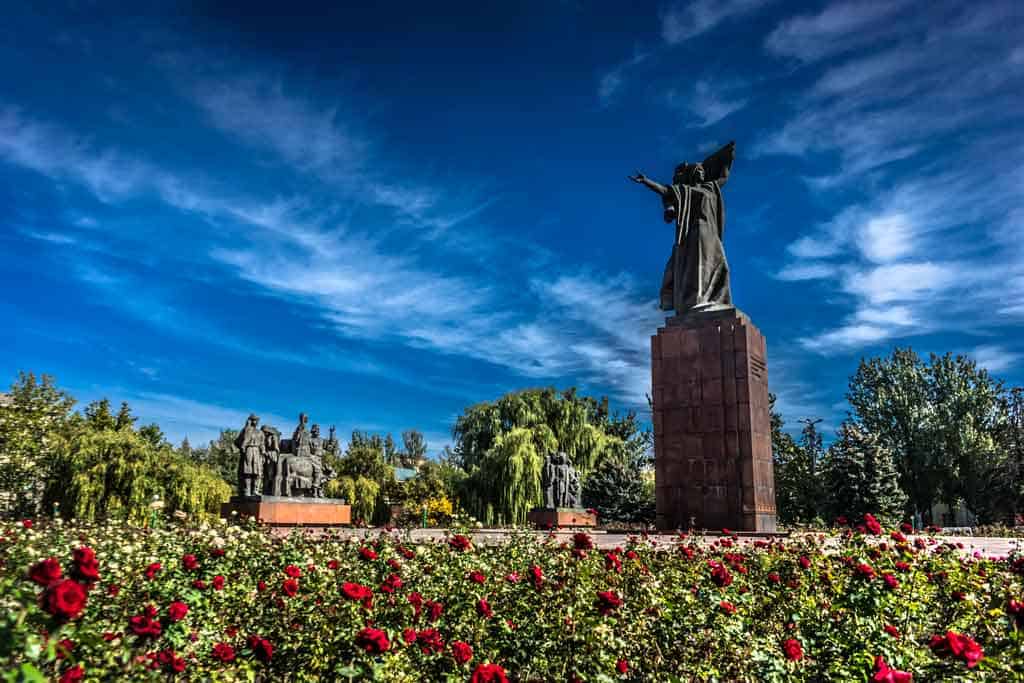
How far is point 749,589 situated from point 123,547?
440cm

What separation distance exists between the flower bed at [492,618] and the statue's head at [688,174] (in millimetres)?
11761

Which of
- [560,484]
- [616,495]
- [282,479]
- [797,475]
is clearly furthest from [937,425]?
[282,479]

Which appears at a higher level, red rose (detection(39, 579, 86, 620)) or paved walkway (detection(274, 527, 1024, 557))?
red rose (detection(39, 579, 86, 620))

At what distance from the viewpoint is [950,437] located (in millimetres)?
38688

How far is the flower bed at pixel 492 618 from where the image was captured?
2.65 meters

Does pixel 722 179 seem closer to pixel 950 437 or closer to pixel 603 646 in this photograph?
pixel 603 646

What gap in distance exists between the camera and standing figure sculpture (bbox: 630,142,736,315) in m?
14.8

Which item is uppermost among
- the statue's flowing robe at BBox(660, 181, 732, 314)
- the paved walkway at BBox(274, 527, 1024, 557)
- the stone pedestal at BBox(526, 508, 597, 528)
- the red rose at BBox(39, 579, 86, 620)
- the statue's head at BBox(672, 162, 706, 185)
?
the statue's head at BBox(672, 162, 706, 185)

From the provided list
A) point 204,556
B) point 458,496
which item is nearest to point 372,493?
point 458,496

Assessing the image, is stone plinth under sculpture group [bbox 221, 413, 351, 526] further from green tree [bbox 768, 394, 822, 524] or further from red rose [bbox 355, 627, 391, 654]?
green tree [bbox 768, 394, 822, 524]

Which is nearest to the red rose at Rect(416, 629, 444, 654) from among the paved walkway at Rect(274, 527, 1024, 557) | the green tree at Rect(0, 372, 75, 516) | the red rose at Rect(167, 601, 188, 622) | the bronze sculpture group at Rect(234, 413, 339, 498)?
the red rose at Rect(167, 601, 188, 622)

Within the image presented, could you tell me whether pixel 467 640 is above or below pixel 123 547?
below

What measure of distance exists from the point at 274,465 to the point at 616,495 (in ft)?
50.0

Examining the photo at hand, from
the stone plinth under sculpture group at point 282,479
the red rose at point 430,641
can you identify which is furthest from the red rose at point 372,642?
the stone plinth under sculpture group at point 282,479
